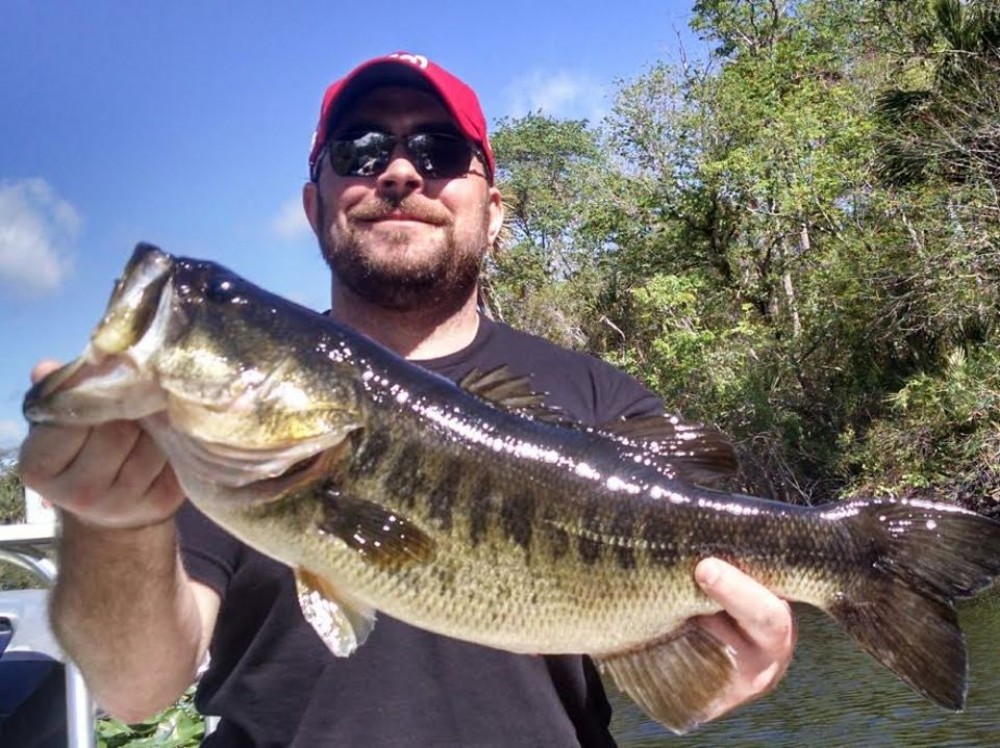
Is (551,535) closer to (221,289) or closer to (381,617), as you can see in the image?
(381,617)

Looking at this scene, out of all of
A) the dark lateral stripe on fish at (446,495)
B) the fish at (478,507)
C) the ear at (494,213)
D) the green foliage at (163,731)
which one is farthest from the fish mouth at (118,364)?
the green foliage at (163,731)

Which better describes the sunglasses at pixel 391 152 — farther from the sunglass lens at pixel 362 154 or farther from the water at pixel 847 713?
the water at pixel 847 713

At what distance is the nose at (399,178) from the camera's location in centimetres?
332

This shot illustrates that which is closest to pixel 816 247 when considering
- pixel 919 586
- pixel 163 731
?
pixel 163 731

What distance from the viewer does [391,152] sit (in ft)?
11.1

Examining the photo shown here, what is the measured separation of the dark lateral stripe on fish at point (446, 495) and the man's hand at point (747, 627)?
0.60 meters

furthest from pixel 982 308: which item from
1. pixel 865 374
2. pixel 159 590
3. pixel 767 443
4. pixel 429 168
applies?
pixel 159 590

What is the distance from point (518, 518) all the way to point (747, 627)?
25.3 inches

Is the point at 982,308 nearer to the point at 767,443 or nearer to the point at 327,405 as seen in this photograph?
the point at 767,443

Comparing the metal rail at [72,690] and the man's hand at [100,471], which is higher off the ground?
the man's hand at [100,471]

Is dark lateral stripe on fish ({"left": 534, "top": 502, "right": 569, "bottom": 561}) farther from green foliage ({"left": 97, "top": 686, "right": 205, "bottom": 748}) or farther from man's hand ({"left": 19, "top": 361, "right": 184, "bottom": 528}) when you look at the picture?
green foliage ({"left": 97, "top": 686, "right": 205, "bottom": 748})

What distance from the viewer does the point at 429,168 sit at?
3398mm

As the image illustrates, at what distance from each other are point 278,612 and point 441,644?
43cm

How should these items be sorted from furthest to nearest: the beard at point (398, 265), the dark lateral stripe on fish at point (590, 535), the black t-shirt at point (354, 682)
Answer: the beard at point (398, 265) < the black t-shirt at point (354, 682) < the dark lateral stripe on fish at point (590, 535)
